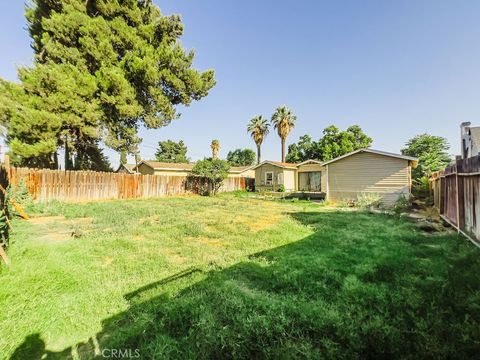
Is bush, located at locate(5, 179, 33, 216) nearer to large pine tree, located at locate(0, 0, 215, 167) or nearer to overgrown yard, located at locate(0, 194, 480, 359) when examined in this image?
large pine tree, located at locate(0, 0, 215, 167)

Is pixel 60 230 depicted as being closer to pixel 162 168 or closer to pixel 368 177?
pixel 368 177

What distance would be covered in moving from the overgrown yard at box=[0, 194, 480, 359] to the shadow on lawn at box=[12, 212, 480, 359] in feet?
0.04

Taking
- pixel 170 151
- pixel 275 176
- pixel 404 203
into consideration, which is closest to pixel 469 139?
pixel 404 203

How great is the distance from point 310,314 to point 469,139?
625 inches

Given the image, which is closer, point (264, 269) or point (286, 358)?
point (286, 358)

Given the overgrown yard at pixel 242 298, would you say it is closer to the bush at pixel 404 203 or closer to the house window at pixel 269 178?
the bush at pixel 404 203

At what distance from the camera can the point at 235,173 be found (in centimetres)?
3062

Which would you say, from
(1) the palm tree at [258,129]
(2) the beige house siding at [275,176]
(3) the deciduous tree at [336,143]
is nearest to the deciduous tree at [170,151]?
(1) the palm tree at [258,129]

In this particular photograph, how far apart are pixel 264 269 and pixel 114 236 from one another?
441 cm

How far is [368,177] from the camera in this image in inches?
563

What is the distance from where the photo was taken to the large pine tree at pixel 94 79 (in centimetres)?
1388

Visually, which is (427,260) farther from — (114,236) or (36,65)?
→ (36,65)

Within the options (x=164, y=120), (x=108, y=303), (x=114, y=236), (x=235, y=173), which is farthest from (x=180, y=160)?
(x=108, y=303)

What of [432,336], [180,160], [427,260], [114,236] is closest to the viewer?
[432,336]
